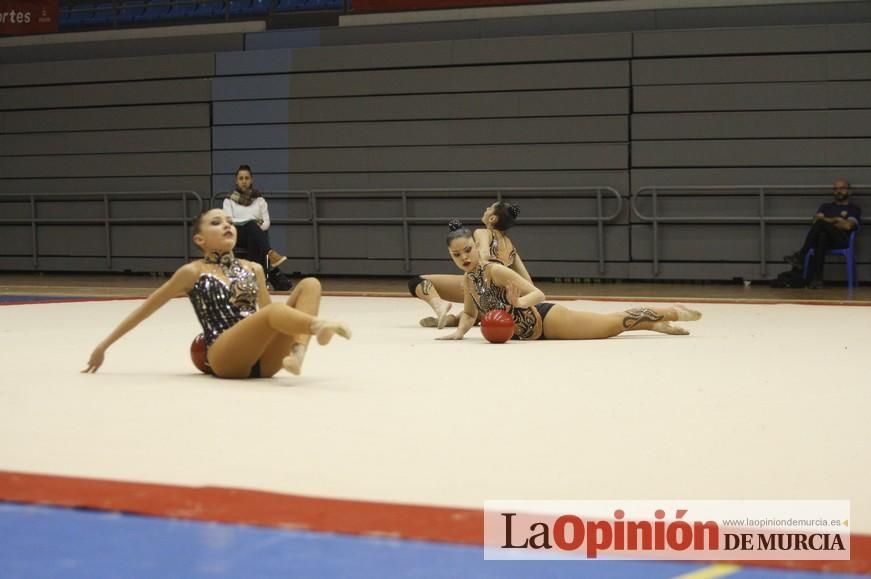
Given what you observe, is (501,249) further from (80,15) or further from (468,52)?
(80,15)

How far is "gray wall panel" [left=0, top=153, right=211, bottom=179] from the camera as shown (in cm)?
1569

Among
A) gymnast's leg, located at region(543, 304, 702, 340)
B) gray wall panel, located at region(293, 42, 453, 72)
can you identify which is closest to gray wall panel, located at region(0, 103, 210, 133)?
gray wall panel, located at region(293, 42, 453, 72)

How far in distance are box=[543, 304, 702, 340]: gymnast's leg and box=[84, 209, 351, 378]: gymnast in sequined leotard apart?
7.75 feet

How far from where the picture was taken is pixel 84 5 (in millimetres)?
17062

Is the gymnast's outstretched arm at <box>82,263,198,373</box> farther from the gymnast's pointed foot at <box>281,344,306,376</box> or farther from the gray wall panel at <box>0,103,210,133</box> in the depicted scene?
the gray wall panel at <box>0,103,210,133</box>

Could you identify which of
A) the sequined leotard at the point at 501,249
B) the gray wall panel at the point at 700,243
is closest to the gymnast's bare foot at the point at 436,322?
the sequined leotard at the point at 501,249

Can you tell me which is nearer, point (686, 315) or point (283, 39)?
point (686, 315)

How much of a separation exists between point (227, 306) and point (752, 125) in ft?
32.1

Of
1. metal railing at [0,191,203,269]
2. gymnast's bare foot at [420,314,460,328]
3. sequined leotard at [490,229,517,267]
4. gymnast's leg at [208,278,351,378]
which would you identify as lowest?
gymnast's bare foot at [420,314,460,328]

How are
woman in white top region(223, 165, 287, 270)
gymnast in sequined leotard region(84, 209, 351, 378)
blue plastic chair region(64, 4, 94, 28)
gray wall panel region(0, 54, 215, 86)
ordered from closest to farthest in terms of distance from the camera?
1. gymnast in sequined leotard region(84, 209, 351, 378)
2. woman in white top region(223, 165, 287, 270)
3. gray wall panel region(0, 54, 215, 86)
4. blue plastic chair region(64, 4, 94, 28)

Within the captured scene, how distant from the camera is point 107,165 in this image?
1612 centimetres

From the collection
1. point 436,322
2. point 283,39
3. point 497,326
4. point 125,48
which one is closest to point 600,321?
point 497,326

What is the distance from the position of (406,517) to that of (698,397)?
2197 millimetres

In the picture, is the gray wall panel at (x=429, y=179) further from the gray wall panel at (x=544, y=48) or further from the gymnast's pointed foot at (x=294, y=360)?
the gymnast's pointed foot at (x=294, y=360)
